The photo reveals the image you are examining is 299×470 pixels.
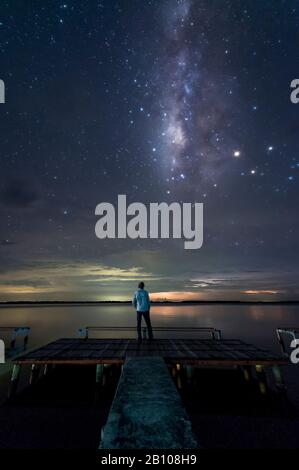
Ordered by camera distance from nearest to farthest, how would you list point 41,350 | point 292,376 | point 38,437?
point 38,437 < point 41,350 < point 292,376

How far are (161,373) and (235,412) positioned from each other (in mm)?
4998

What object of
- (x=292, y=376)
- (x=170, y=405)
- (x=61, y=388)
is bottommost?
(x=292, y=376)

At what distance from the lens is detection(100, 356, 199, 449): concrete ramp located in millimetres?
2195

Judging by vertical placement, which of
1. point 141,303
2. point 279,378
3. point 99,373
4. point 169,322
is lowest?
point 169,322

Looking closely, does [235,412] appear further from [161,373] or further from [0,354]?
[0,354]

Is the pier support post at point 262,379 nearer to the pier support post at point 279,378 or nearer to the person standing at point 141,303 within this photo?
the pier support post at point 279,378

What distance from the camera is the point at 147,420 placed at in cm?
250

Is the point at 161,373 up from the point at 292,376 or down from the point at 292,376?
up

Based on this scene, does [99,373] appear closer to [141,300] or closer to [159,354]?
[159,354]

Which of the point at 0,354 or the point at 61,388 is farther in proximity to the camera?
the point at 0,354

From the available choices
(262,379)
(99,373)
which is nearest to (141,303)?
(99,373)

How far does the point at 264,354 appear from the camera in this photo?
7449mm
